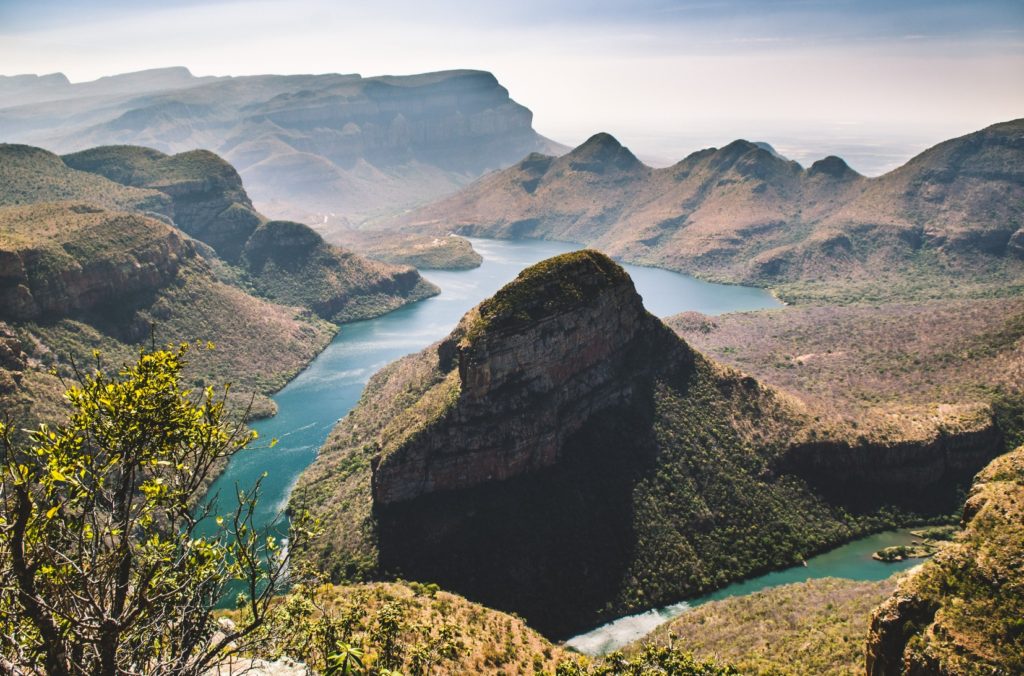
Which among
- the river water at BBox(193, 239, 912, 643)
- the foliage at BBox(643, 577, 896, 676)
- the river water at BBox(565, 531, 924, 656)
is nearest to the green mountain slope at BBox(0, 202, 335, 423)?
the river water at BBox(193, 239, 912, 643)

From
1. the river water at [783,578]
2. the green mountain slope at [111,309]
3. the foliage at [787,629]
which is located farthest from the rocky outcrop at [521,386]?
the green mountain slope at [111,309]

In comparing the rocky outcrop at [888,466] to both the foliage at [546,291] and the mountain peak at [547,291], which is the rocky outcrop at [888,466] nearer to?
the mountain peak at [547,291]

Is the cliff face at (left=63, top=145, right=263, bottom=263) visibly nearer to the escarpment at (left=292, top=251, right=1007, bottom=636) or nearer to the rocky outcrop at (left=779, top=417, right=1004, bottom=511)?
the escarpment at (left=292, top=251, right=1007, bottom=636)

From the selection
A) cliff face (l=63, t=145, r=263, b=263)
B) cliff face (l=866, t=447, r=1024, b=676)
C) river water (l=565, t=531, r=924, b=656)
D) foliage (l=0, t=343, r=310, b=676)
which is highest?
cliff face (l=63, t=145, r=263, b=263)

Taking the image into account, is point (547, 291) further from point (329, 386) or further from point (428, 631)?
point (329, 386)

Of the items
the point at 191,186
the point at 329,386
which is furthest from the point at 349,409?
the point at 191,186
